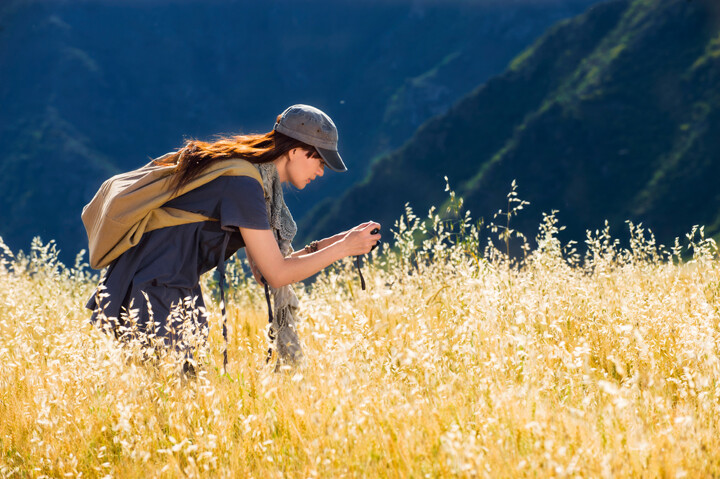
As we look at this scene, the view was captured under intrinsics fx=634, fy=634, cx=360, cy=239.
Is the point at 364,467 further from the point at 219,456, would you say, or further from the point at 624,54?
the point at 624,54

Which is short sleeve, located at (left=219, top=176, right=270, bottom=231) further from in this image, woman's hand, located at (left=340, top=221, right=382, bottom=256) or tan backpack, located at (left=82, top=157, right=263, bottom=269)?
woman's hand, located at (left=340, top=221, right=382, bottom=256)

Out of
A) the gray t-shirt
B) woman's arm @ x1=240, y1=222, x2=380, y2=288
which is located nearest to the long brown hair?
the gray t-shirt

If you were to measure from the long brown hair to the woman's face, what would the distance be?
4 cm

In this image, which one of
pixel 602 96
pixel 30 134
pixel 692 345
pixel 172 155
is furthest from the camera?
pixel 30 134

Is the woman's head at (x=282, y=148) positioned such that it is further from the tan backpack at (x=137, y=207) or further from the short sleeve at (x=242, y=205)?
the short sleeve at (x=242, y=205)

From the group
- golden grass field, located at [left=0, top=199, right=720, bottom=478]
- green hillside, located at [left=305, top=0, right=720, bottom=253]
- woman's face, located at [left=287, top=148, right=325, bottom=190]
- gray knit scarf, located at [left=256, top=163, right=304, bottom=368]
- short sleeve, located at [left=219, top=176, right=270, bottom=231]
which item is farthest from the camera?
green hillside, located at [left=305, top=0, right=720, bottom=253]

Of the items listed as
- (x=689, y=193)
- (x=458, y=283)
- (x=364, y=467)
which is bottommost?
(x=364, y=467)

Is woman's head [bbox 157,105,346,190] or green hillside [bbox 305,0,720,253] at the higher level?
green hillside [bbox 305,0,720,253]

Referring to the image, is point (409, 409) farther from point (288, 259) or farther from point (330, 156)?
point (330, 156)

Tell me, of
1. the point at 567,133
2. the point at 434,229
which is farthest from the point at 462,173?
the point at 434,229

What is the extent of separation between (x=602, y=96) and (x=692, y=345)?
13607cm

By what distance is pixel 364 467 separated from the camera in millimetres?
2166

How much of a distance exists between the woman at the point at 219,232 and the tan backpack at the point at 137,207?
23mm

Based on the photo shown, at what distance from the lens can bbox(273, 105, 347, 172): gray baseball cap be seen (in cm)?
331
